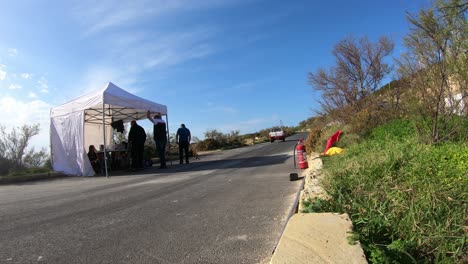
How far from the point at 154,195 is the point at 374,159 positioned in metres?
4.14

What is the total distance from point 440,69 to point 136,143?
35.7 ft

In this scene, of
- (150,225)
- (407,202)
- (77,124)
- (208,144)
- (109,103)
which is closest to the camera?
(407,202)

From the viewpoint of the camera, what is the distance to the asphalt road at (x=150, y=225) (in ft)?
12.1

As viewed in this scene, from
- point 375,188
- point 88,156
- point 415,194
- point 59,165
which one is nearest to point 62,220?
point 375,188

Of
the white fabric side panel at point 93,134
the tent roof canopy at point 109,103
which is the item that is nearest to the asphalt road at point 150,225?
the tent roof canopy at point 109,103

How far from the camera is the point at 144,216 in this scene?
5.36 m

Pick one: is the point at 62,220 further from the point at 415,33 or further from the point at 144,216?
the point at 415,33

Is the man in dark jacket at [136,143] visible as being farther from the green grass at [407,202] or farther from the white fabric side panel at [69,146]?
the green grass at [407,202]

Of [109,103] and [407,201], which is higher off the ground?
[109,103]

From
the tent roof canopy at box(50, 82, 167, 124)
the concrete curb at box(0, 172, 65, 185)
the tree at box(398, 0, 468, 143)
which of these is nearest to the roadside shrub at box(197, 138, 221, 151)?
the tent roof canopy at box(50, 82, 167, 124)

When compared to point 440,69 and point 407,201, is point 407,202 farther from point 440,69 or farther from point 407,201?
point 440,69

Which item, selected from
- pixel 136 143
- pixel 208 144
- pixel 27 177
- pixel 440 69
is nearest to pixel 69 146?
pixel 27 177

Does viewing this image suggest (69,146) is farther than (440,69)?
Yes

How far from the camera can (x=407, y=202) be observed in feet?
12.3
